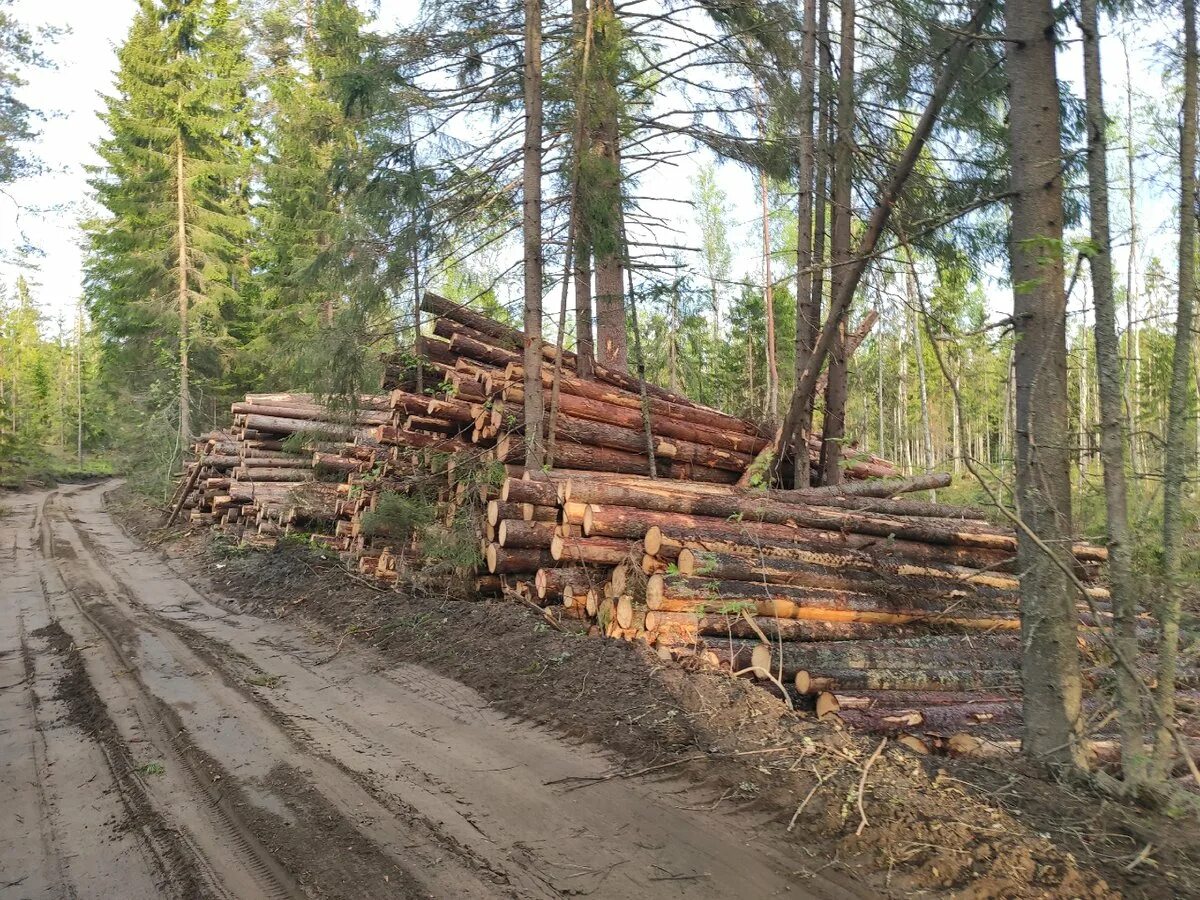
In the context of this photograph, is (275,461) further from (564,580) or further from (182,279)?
(182,279)

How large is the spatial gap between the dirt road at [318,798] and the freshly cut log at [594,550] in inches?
63.0

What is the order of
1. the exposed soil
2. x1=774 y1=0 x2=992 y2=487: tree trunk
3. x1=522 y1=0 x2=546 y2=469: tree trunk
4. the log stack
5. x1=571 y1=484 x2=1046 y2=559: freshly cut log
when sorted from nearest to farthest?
the exposed soil → x1=774 y1=0 x2=992 y2=487: tree trunk → the log stack → x1=571 y1=484 x2=1046 y2=559: freshly cut log → x1=522 y1=0 x2=546 y2=469: tree trunk

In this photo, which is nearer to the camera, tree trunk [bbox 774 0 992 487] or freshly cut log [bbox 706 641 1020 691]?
tree trunk [bbox 774 0 992 487]

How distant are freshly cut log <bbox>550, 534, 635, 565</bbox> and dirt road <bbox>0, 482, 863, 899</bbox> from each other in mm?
1601

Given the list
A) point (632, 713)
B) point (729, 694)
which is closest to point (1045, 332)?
point (729, 694)

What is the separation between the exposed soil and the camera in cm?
332

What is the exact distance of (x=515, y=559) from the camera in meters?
7.75

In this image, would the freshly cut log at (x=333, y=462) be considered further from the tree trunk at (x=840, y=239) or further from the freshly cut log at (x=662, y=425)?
the tree trunk at (x=840, y=239)

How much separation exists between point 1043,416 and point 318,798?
4.57 m

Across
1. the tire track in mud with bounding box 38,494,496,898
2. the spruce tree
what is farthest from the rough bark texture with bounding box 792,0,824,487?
the tire track in mud with bounding box 38,494,496,898

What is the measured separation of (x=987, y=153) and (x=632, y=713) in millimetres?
7382

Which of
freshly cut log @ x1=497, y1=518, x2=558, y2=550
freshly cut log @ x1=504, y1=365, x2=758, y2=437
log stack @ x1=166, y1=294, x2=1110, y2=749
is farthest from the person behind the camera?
freshly cut log @ x1=504, y1=365, x2=758, y2=437

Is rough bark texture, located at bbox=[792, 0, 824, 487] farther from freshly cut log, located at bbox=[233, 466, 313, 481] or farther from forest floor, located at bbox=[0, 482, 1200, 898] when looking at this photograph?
freshly cut log, located at bbox=[233, 466, 313, 481]

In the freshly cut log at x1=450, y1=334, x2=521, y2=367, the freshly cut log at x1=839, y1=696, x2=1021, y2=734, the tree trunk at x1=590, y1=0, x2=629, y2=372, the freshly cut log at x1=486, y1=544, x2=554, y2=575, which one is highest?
the tree trunk at x1=590, y1=0, x2=629, y2=372
